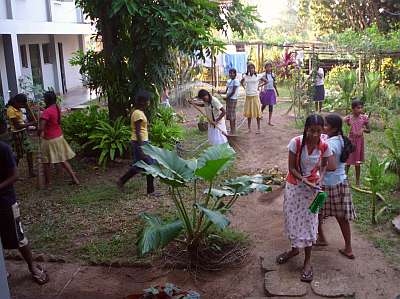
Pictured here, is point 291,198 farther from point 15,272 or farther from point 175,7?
point 175,7

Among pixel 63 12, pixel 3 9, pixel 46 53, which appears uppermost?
pixel 63 12

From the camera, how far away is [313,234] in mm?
3885

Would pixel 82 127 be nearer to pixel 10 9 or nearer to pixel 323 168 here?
pixel 323 168

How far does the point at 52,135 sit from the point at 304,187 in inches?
157

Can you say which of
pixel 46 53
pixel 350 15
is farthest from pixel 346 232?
pixel 350 15

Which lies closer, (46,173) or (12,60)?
(46,173)

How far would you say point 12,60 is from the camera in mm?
11922

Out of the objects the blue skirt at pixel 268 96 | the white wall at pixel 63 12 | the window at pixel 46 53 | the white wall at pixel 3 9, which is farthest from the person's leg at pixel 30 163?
the window at pixel 46 53

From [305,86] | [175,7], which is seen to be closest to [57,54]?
[305,86]

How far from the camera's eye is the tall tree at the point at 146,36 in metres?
6.62

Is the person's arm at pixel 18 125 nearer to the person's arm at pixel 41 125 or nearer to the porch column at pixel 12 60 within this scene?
the person's arm at pixel 41 125

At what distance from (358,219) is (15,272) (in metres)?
3.70

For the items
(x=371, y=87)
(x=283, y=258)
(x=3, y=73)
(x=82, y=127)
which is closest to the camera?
(x=283, y=258)

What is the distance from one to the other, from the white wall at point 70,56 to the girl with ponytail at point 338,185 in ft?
51.7
